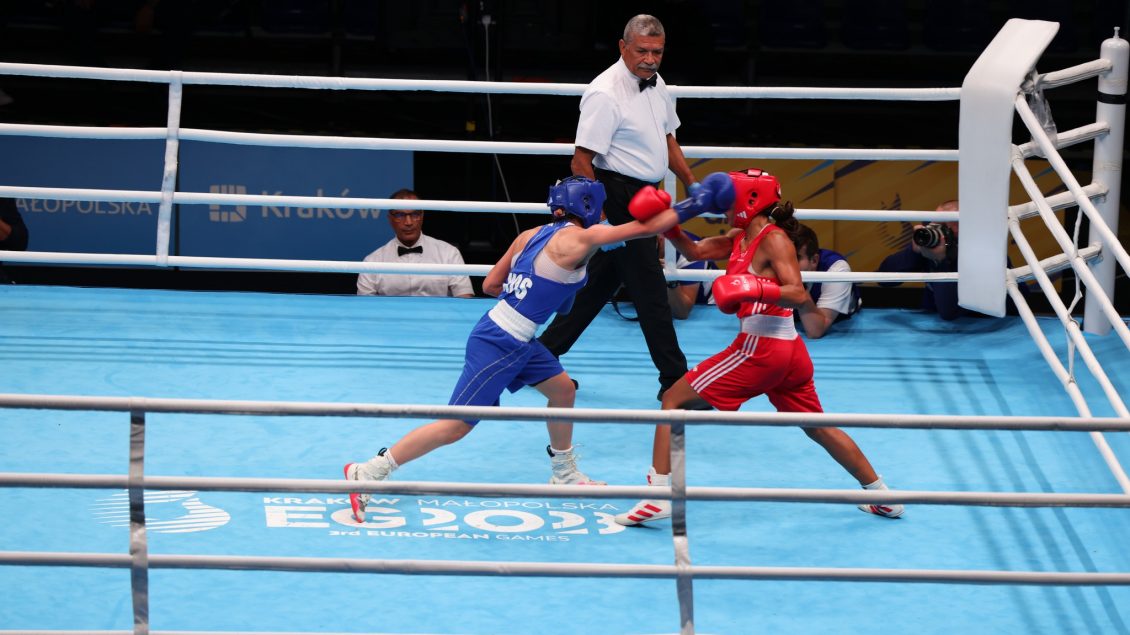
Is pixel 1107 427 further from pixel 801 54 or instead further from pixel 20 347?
pixel 801 54

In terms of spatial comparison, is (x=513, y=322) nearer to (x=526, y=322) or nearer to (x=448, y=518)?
(x=526, y=322)

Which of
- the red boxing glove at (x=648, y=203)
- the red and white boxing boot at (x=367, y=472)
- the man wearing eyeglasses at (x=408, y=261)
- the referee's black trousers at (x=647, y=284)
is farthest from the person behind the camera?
the man wearing eyeglasses at (x=408, y=261)

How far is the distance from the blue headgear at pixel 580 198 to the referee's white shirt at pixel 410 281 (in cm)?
246

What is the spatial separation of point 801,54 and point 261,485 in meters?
7.25

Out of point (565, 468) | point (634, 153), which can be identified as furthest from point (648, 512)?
point (634, 153)

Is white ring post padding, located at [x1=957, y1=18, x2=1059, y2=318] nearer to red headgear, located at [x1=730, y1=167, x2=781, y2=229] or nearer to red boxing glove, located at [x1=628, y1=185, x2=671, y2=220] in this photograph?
red headgear, located at [x1=730, y1=167, x2=781, y2=229]

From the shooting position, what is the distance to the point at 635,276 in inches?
197

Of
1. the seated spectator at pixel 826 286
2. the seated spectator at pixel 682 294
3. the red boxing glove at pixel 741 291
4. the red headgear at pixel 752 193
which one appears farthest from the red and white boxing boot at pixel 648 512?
the seated spectator at pixel 682 294

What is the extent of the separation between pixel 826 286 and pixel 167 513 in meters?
3.14

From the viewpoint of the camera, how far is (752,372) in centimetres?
421

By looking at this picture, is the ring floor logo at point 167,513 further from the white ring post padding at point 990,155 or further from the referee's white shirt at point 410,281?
the white ring post padding at point 990,155

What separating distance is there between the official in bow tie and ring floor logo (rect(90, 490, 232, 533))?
174 centimetres

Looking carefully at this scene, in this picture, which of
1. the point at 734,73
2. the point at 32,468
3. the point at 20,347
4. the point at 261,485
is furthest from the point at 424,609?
the point at 734,73

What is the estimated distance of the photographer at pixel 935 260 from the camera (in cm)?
595
